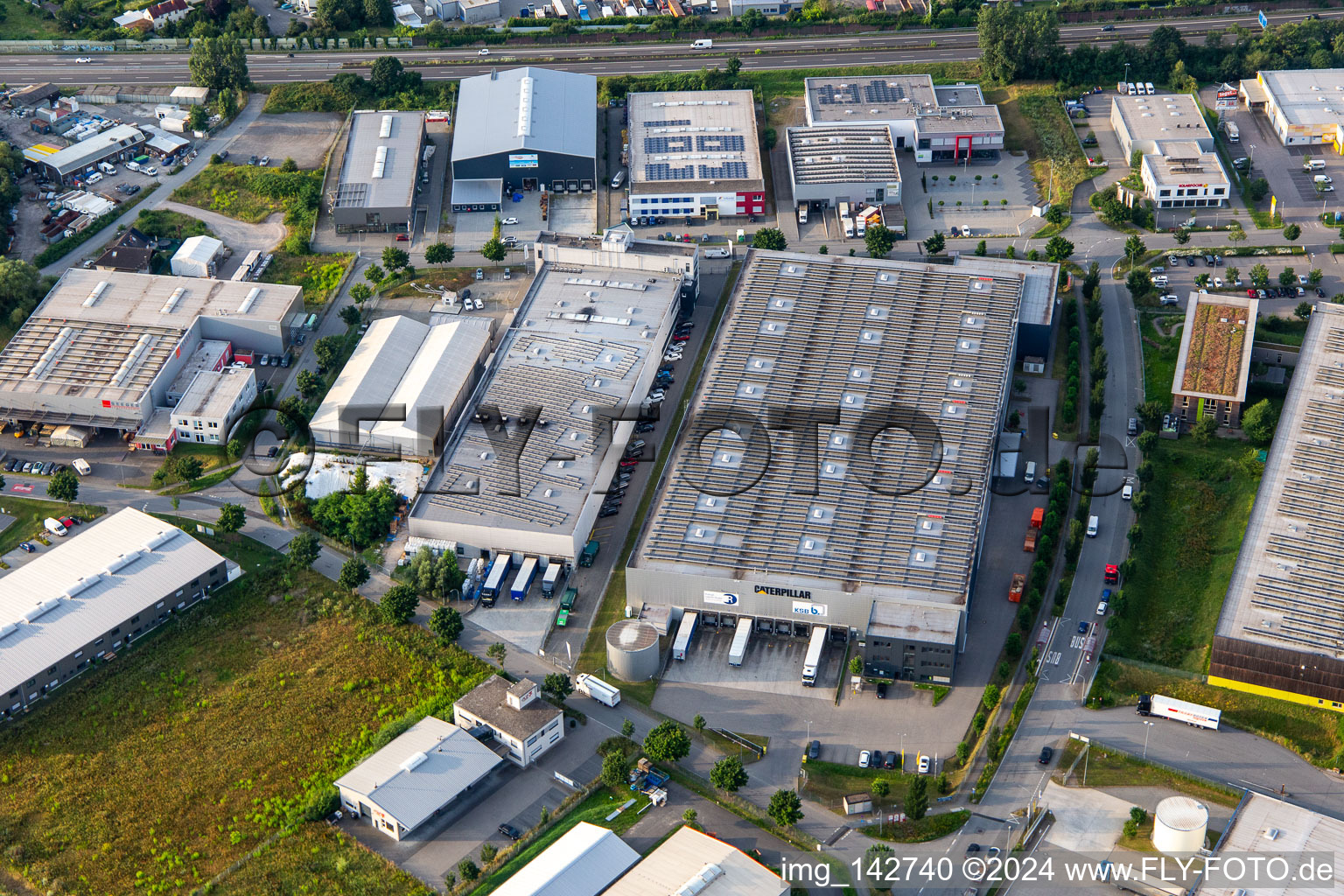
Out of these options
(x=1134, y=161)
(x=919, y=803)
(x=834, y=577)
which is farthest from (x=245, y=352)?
(x=1134, y=161)

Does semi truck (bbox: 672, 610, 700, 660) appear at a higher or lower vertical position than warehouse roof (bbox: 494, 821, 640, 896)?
higher

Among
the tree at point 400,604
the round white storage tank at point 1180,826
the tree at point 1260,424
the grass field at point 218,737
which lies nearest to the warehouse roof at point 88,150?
the grass field at point 218,737

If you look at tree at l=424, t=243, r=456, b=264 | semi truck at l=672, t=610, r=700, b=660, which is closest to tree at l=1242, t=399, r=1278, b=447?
semi truck at l=672, t=610, r=700, b=660

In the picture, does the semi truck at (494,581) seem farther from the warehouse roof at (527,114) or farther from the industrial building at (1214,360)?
the warehouse roof at (527,114)

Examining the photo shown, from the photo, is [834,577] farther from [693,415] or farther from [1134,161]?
[1134,161]

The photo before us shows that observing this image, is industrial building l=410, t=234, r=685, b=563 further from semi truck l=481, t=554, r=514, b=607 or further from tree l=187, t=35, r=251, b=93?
tree l=187, t=35, r=251, b=93

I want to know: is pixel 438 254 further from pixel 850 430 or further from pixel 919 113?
pixel 919 113
